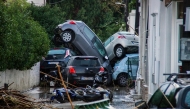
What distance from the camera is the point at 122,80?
96.3 feet

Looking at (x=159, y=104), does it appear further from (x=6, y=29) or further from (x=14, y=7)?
(x=14, y=7)

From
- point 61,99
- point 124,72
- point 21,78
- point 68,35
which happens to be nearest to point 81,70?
point 21,78

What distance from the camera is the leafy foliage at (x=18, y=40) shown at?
21.0 m

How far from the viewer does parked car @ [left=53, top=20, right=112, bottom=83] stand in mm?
29781

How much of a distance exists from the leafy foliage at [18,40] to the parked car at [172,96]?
37.0 ft

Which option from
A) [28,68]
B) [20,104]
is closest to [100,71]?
[28,68]

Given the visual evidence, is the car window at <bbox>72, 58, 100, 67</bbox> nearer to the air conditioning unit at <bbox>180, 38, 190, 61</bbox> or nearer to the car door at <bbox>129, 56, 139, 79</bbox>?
the car door at <bbox>129, 56, 139, 79</bbox>

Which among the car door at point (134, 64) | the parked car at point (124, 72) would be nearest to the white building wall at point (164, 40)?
the parked car at point (124, 72)

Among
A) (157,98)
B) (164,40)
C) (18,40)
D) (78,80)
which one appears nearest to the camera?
(157,98)

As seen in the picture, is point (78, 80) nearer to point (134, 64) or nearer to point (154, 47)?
point (134, 64)

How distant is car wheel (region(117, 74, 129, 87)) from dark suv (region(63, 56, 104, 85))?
9.06 ft

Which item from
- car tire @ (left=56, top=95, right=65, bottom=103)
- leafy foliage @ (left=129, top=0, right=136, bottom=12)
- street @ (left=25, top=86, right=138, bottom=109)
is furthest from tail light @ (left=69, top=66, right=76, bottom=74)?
leafy foliage @ (left=129, top=0, right=136, bottom=12)

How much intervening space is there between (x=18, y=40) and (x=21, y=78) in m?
2.79

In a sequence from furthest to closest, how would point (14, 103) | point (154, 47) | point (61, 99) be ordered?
1. point (61, 99)
2. point (154, 47)
3. point (14, 103)
